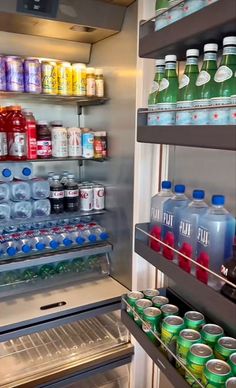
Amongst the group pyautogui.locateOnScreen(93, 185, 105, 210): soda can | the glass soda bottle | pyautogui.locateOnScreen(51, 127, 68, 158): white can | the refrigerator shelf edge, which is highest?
Result: the refrigerator shelf edge

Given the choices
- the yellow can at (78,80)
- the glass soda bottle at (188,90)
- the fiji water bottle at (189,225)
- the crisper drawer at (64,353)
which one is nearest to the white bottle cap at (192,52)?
the glass soda bottle at (188,90)

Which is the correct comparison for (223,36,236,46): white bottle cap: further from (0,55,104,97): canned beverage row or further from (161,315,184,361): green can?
(0,55,104,97): canned beverage row

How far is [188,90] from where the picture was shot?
3.12 ft

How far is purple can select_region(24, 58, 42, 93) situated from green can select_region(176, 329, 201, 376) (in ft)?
3.82

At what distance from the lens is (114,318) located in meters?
1.76

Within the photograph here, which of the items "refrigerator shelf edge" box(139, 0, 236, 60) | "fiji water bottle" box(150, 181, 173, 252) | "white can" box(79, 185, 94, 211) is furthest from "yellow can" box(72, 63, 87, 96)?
"fiji water bottle" box(150, 181, 173, 252)

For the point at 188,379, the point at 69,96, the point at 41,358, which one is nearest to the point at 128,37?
the point at 69,96

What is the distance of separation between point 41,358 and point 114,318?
1.34 feet

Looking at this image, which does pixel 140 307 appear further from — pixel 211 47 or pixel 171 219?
pixel 211 47

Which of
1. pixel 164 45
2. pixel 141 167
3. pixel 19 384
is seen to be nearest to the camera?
pixel 164 45

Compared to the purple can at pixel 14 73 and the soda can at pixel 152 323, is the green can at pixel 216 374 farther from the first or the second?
the purple can at pixel 14 73

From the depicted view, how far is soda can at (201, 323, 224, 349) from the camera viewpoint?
0.99m

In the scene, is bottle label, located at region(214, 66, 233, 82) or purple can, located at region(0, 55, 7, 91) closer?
bottle label, located at region(214, 66, 233, 82)

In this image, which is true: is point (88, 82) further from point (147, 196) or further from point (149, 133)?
point (149, 133)
